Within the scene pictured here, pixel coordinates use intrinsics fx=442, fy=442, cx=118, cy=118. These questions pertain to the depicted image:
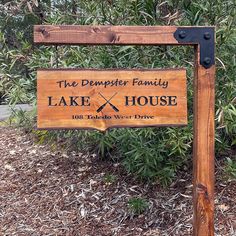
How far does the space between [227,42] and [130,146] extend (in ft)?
3.85

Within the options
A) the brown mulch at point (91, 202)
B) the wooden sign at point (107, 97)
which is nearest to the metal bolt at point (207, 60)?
the wooden sign at point (107, 97)

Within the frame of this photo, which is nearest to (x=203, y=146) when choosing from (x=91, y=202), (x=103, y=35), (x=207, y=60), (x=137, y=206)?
(x=207, y=60)

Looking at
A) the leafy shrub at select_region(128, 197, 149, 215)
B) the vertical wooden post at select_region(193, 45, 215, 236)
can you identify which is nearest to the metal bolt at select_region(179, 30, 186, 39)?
the vertical wooden post at select_region(193, 45, 215, 236)

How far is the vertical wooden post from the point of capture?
8.58ft

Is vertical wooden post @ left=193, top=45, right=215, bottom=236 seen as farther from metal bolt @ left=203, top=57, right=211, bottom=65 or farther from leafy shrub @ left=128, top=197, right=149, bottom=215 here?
leafy shrub @ left=128, top=197, right=149, bottom=215

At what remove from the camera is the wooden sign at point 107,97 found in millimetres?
2555

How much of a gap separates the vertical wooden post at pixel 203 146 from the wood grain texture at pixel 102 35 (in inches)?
9.4

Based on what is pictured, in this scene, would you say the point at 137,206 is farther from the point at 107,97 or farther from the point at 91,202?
the point at 107,97

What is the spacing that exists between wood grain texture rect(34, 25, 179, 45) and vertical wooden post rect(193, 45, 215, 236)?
0.78 feet

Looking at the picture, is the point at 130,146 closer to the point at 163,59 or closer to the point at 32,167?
the point at 163,59

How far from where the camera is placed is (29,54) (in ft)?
14.3

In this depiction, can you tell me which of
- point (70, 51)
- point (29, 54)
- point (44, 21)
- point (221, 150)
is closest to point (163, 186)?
point (221, 150)

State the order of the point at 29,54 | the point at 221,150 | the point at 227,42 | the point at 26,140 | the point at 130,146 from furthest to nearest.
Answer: the point at 26,140 → the point at 29,54 → the point at 221,150 → the point at 130,146 → the point at 227,42

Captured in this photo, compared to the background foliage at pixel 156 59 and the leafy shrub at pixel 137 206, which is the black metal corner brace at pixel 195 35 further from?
the leafy shrub at pixel 137 206
